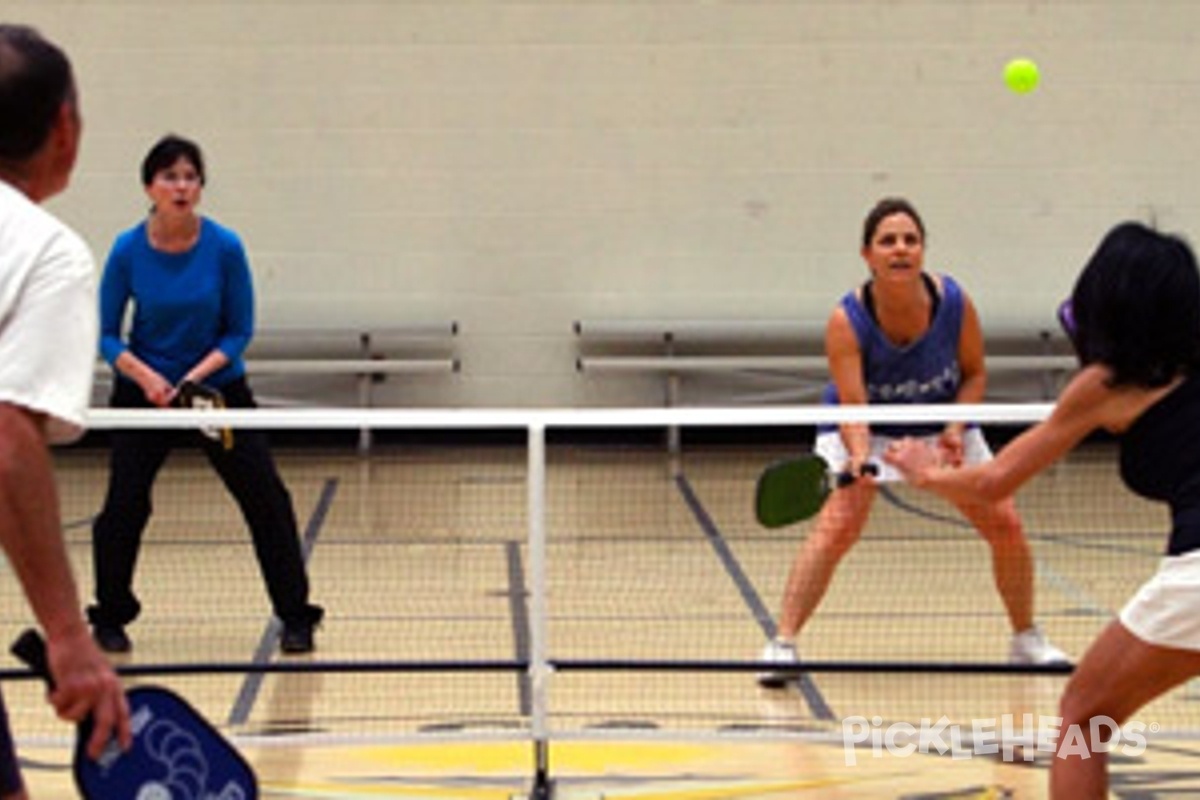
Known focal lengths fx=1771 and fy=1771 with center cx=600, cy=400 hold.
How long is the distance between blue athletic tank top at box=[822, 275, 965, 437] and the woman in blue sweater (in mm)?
2073

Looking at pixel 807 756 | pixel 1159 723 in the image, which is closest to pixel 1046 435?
pixel 807 756

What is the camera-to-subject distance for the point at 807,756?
5285mm

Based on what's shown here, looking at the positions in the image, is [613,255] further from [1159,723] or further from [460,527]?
[1159,723]

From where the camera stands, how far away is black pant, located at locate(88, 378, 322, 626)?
6523 mm

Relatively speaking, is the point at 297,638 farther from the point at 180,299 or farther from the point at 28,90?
the point at 28,90

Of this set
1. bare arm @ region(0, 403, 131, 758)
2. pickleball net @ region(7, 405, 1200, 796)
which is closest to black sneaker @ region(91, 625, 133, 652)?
pickleball net @ region(7, 405, 1200, 796)

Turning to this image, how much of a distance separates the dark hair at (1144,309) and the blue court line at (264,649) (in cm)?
309

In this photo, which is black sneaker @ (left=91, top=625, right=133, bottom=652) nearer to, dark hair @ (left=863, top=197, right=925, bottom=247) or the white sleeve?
dark hair @ (left=863, top=197, right=925, bottom=247)

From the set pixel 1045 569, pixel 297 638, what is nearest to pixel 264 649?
pixel 297 638

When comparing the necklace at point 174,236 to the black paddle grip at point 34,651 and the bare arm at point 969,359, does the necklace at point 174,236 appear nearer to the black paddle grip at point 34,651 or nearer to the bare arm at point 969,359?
the bare arm at point 969,359

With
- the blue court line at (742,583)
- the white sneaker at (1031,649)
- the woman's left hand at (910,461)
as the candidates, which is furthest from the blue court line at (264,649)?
the white sneaker at (1031,649)

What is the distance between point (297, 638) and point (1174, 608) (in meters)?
3.75

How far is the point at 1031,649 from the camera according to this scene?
6137mm

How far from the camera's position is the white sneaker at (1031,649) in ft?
20.0
